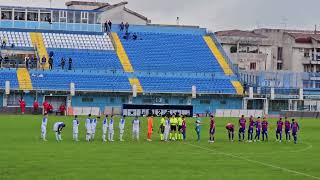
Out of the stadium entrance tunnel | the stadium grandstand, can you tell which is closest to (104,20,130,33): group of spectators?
the stadium grandstand

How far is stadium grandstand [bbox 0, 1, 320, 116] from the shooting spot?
8356 cm

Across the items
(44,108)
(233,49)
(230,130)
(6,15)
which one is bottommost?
(230,130)

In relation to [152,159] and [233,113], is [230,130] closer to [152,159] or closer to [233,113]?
[152,159]

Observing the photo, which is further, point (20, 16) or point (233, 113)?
point (20, 16)

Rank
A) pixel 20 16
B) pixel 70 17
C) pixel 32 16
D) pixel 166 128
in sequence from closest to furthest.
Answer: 1. pixel 166 128
2. pixel 20 16
3. pixel 32 16
4. pixel 70 17

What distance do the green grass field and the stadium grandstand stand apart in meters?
31.5

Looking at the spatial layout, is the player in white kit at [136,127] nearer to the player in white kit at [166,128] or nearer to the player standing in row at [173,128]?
the player in white kit at [166,128]

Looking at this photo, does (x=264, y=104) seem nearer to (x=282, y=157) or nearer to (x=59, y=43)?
(x=59, y=43)

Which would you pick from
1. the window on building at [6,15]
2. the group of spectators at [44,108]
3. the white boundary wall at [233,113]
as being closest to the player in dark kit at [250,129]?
the group of spectators at [44,108]

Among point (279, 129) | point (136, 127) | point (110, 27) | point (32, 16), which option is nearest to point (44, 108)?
point (32, 16)

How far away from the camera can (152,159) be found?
36.0 meters

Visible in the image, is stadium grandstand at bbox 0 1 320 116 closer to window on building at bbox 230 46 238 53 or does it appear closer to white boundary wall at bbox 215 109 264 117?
white boundary wall at bbox 215 109 264 117

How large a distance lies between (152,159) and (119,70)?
55486 millimetres

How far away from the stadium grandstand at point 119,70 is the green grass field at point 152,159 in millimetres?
31524
